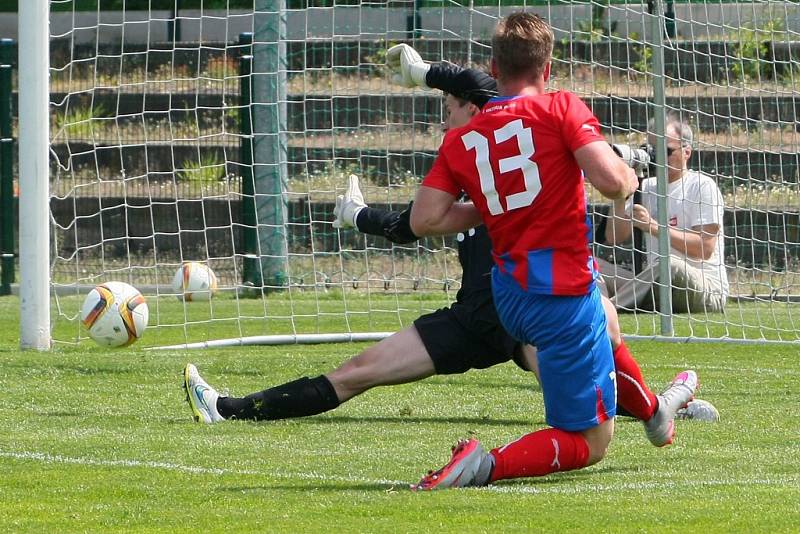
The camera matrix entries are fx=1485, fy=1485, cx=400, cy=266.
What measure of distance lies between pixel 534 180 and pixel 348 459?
4.36ft

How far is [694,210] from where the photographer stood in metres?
10.7

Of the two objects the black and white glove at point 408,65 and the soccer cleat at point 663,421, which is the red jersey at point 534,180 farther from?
the black and white glove at point 408,65

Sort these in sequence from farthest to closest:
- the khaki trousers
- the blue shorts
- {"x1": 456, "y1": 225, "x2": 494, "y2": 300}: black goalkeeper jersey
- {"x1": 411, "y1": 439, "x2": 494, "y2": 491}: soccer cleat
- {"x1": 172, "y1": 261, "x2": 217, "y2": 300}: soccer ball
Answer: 1. {"x1": 172, "y1": 261, "x2": 217, "y2": 300}: soccer ball
2. the khaki trousers
3. {"x1": 456, "y1": 225, "x2": 494, "y2": 300}: black goalkeeper jersey
4. the blue shorts
5. {"x1": 411, "y1": 439, "x2": 494, "y2": 491}: soccer cleat

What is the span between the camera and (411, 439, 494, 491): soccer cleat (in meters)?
4.76

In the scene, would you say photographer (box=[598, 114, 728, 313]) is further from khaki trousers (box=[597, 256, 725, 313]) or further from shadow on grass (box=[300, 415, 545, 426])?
shadow on grass (box=[300, 415, 545, 426])

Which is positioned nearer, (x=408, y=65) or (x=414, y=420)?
(x=408, y=65)

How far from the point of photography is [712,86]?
39.9 ft

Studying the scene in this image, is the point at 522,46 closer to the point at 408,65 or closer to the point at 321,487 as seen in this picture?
the point at 408,65

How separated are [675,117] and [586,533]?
751cm

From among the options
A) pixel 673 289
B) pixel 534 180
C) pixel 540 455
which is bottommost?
pixel 540 455

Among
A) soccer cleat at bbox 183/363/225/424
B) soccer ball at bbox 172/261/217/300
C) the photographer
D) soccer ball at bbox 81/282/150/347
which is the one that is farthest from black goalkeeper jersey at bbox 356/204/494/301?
soccer ball at bbox 172/261/217/300

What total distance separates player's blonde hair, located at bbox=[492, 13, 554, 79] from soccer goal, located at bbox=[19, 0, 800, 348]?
5.11 m

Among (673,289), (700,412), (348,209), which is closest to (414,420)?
(348,209)

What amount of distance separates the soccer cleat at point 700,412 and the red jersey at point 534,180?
1761 millimetres
